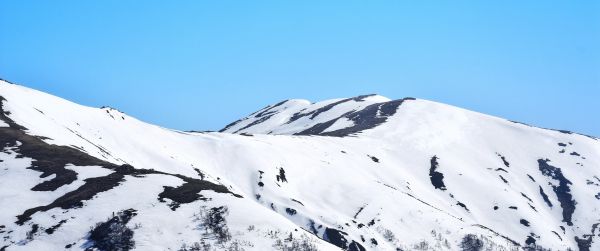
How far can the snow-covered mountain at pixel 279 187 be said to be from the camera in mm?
54469

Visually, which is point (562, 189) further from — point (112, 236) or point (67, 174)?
point (112, 236)

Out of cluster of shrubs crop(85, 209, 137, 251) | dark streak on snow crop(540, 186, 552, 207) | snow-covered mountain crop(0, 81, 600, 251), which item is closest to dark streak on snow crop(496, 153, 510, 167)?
snow-covered mountain crop(0, 81, 600, 251)

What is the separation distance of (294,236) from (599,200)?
135 metres

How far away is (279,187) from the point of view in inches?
4520

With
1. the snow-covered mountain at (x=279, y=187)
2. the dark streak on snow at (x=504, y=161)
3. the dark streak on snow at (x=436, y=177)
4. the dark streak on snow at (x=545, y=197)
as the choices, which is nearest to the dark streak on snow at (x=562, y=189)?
the snow-covered mountain at (x=279, y=187)

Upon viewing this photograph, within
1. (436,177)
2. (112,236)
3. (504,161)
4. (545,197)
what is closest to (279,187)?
(436,177)

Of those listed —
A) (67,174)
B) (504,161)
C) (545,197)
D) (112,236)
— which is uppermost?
(67,174)

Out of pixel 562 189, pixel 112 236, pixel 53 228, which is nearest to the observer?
pixel 112 236

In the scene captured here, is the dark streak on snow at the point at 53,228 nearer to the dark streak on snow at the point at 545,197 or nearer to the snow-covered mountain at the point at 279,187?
the snow-covered mountain at the point at 279,187

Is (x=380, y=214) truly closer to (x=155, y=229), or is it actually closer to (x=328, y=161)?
(x=328, y=161)

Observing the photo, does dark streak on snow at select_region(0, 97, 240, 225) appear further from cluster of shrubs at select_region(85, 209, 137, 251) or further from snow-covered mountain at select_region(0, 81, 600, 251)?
cluster of shrubs at select_region(85, 209, 137, 251)

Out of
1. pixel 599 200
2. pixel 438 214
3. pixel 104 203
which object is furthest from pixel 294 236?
pixel 599 200

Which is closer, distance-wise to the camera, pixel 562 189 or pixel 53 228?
pixel 53 228

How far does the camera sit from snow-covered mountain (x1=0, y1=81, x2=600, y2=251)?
54469 millimetres
